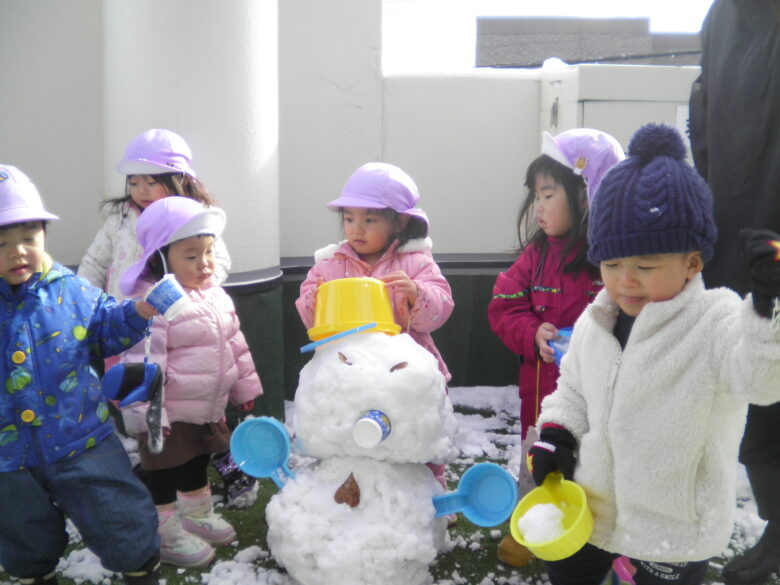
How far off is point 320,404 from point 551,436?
737mm

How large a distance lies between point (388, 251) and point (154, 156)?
1.11 metres

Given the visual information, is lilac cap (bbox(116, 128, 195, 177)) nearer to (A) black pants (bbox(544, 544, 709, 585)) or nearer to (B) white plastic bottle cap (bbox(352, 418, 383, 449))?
(B) white plastic bottle cap (bbox(352, 418, 383, 449))

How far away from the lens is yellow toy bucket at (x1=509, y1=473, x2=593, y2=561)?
A: 5.41 ft

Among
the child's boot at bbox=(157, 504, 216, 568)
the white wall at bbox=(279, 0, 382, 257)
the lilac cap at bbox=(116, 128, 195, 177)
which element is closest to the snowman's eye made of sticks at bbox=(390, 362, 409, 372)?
the child's boot at bbox=(157, 504, 216, 568)

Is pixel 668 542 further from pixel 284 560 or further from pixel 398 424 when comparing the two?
pixel 284 560

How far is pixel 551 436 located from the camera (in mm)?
1822

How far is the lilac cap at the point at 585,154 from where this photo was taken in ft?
8.50

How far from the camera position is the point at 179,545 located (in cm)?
260

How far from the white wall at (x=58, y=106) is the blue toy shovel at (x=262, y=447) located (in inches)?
92.4

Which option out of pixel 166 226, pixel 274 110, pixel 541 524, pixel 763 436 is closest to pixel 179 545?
pixel 166 226

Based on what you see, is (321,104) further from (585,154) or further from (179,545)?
(179,545)

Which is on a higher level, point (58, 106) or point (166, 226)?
point (58, 106)

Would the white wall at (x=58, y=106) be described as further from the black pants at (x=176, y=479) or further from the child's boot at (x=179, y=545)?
the child's boot at (x=179, y=545)

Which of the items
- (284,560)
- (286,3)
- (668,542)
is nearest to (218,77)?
(286,3)
